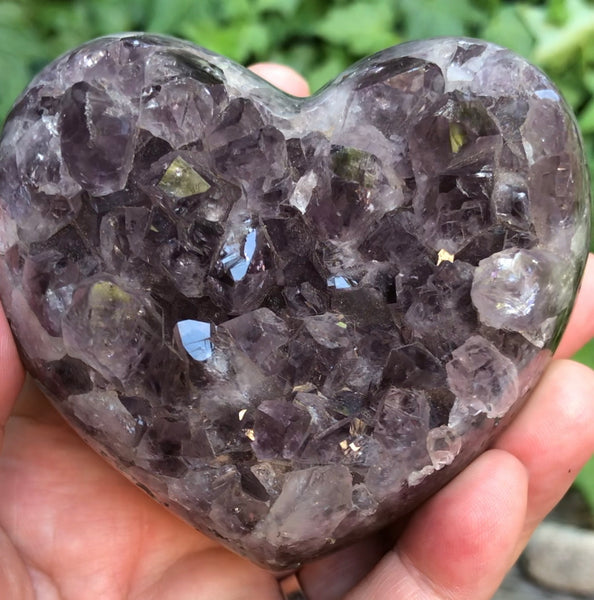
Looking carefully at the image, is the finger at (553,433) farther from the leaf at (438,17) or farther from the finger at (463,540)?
the leaf at (438,17)

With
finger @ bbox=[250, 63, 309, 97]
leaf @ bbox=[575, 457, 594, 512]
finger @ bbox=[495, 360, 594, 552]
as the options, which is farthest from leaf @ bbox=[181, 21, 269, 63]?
leaf @ bbox=[575, 457, 594, 512]

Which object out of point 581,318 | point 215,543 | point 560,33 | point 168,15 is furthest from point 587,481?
point 168,15

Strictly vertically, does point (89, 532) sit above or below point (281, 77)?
below

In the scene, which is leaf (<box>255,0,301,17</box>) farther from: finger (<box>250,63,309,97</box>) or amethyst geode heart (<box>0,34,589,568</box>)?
amethyst geode heart (<box>0,34,589,568</box>)

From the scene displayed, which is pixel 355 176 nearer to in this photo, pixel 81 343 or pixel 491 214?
pixel 491 214

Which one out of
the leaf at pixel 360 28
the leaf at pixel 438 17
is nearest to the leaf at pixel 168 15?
the leaf at pixel 360 28

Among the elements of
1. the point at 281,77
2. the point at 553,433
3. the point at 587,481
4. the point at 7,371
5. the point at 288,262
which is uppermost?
the point at 281,77

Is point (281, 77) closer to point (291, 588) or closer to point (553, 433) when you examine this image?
point (553, 433)
